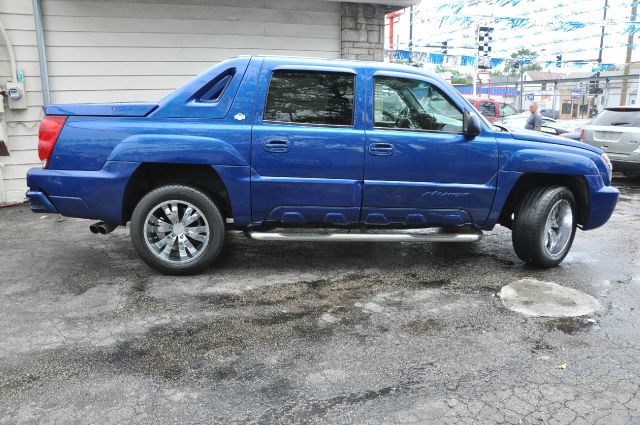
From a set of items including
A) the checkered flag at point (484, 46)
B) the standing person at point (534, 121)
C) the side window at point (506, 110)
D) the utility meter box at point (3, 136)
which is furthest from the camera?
the checkered flag at point (484, 46)

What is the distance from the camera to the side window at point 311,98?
14.8 feet

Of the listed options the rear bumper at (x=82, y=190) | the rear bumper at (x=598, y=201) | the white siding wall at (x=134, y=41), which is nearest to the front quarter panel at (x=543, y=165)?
the rear bumper at (x=598, y=201)

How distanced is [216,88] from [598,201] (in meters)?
3.82

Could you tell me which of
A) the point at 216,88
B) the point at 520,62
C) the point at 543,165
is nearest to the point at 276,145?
the point at 216,88

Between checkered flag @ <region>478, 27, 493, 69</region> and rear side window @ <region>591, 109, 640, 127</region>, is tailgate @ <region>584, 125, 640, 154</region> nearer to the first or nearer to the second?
rear side window @ <region>591, 109, 640, 127</region>

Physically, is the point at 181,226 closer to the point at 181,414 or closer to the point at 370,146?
the point at 370,146

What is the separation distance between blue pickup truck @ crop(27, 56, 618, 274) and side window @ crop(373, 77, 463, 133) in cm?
1

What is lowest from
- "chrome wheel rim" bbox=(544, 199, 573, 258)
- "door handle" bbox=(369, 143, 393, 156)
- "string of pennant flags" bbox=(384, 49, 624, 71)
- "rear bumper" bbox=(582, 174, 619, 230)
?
"chrome wheel rim" bbox=(544, 199, 573, 258)

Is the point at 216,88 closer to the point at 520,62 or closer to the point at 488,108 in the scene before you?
the point at 488,108

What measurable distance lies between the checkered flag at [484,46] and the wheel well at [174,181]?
1634 centimetres

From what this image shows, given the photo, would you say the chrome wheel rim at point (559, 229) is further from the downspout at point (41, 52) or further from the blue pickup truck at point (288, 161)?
the downspout at point (41, 52)

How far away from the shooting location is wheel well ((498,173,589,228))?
498 centimetres

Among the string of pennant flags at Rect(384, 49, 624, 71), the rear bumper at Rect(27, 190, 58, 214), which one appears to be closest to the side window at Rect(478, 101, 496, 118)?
the string of pennant flags at Rect(384, 49, 624, 71)

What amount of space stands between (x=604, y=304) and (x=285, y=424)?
301 cm
